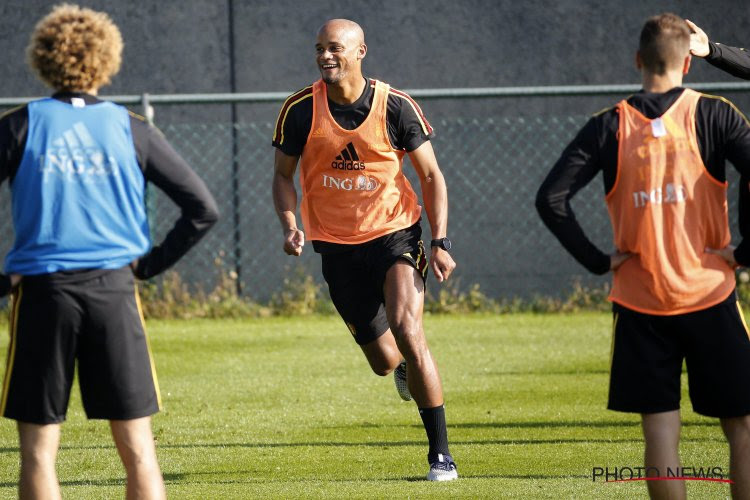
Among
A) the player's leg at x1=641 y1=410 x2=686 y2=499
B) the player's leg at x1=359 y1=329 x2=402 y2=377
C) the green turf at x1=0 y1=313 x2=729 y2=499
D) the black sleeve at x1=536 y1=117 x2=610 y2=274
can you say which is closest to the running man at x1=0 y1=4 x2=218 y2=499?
the black sleeve at x1=536 y1=117 x2=610 y2=274

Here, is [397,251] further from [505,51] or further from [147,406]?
[505,51]

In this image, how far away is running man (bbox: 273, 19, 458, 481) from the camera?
6.49 meters

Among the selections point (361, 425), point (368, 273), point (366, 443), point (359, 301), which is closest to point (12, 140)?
point (368, 273)

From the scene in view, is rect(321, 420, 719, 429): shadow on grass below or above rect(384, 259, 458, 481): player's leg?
below

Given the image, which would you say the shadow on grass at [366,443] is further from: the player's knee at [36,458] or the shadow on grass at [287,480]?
the player's knee at [36,458]

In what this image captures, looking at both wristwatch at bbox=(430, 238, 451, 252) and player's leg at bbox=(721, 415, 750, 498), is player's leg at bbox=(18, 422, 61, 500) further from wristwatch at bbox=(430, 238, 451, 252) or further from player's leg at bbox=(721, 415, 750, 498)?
wristwatch at bbox=(430, 238, 451, 252)

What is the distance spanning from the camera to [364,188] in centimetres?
666

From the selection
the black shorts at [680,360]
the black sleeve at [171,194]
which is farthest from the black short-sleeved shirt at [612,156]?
the black sleeve at [171,194]

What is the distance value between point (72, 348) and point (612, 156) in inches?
79.1

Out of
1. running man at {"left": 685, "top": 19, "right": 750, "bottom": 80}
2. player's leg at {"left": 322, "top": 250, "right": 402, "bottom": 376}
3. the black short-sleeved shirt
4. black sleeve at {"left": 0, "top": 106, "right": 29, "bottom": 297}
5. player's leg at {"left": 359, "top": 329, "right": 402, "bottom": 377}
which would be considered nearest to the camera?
black sleeve at {"left": 0, "top": 106, "right": 29, "bottom": 297}

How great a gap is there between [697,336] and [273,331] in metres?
7.65

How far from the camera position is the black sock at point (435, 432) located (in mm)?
6297

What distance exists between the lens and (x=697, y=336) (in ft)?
14.9

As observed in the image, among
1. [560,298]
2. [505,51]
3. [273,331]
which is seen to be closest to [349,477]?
[273,331]
